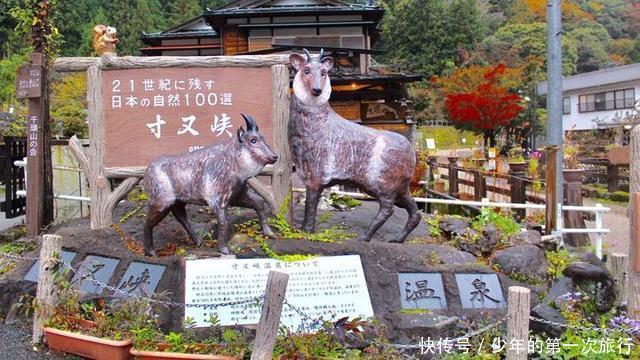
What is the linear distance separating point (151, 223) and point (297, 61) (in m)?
2.39

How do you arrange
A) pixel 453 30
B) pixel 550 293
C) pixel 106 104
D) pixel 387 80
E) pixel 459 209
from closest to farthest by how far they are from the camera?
pixel 550 293, pixel 106 104, pixel 459 209, pixel 387 80, pixel 453 30

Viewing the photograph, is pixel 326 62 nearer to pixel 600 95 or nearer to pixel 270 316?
pixel 270 316

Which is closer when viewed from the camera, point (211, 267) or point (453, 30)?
point (211, 267)

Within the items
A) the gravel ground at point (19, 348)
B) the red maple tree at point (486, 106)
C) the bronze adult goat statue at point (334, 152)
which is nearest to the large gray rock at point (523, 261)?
the bronze adult goat statue at point (334, 152)

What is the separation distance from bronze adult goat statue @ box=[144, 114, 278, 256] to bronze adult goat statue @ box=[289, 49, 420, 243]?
0.59 metres

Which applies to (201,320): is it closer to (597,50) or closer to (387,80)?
(387,80)

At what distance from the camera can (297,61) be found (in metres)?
5.99

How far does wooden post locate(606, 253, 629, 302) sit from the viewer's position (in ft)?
16.4

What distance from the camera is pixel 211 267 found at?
505 centimetres

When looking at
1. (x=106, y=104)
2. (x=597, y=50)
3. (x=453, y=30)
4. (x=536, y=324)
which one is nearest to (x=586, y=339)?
(x=536, y=324)

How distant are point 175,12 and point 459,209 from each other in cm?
4091

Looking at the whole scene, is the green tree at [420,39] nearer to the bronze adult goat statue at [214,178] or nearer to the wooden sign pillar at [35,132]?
the wooden sign pillar at [35,132]

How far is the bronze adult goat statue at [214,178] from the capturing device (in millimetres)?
5504

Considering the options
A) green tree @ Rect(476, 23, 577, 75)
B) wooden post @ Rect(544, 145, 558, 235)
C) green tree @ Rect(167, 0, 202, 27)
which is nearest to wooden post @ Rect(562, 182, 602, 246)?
wooden post @ Rect(544, 145, 558, 235)
